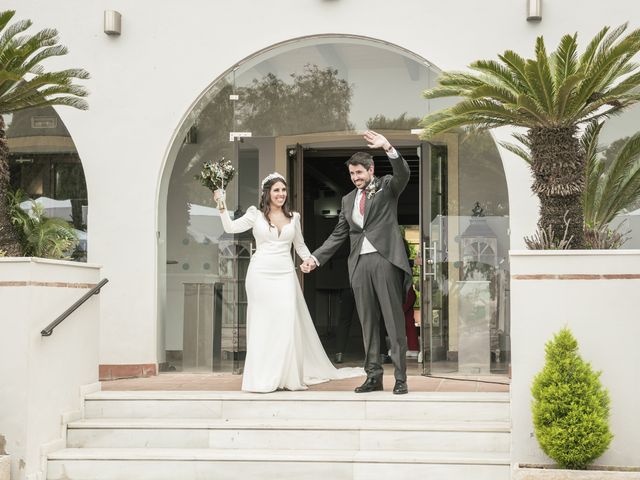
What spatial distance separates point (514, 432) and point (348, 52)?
5.31 m

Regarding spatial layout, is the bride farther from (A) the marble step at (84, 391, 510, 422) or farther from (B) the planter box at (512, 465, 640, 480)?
(B) the planter box at (512, 465, 640, 480)

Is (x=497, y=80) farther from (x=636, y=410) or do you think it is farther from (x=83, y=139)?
(x=83, y=139)

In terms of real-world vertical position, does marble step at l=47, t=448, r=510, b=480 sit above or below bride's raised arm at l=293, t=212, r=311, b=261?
below

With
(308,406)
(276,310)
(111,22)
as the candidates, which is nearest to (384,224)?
(276,310)

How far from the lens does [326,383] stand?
910 centimetres

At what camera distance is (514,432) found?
261 inches

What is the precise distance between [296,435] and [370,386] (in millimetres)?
1047

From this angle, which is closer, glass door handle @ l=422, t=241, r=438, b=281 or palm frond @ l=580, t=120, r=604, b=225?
palm frond @ l=580, t=120, r=604, b=225

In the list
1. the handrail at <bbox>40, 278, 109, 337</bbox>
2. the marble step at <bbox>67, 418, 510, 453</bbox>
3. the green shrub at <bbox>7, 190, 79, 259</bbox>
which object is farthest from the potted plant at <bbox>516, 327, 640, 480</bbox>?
the green shrub at <bbox>7, 190, 79, 259</bbox>

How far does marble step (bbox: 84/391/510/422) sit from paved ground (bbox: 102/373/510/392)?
34.6 inches

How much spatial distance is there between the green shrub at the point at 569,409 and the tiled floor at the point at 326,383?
2.37 metres

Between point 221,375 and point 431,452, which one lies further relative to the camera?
point 221,375

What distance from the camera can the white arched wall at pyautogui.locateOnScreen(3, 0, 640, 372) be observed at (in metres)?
10.4

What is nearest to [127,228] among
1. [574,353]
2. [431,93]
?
[431,93]
